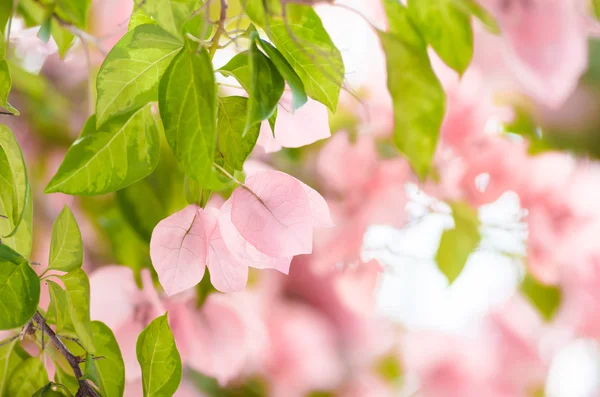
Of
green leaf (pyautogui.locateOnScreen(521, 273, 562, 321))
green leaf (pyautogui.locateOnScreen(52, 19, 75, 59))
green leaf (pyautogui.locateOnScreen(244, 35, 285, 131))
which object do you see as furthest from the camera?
green leaf (pyautogui.locateOnScreen(521, 273, 562, 321))

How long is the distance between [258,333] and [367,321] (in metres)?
0.41

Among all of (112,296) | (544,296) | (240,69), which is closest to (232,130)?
(240,69)

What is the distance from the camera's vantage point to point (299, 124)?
184 millimetres

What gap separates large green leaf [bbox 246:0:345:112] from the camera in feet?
0.58

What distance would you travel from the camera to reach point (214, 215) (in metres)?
0.18

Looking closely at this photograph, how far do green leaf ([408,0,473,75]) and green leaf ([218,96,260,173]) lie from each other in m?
0.08

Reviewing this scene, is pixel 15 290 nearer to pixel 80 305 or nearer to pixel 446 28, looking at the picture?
pixel 80 305

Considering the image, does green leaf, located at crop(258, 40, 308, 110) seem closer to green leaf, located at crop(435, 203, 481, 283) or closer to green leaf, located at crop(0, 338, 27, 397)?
green leaf, located at crop(0, 338, 27, 397)

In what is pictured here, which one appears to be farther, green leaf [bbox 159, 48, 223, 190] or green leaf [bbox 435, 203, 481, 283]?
green leaf [bbox 435, 203, 481, 283]

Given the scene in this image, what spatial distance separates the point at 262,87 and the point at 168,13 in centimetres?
3

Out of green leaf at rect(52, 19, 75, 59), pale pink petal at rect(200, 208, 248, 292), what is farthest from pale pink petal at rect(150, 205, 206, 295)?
green leaf at rect(52, 19, 75, 59)

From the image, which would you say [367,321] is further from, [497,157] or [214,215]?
[214,215]

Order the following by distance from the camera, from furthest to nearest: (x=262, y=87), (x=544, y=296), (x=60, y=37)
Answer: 1. (x=544, y=296)
2. (x=60, y=37)
3. (x=262, y=87)

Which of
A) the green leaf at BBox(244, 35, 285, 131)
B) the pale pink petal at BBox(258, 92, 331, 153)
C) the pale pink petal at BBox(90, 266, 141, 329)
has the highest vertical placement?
the green leaf at BBox(244, 35, 285, 131)
